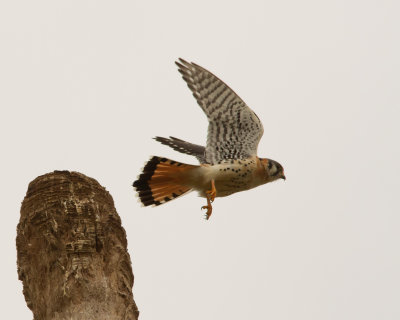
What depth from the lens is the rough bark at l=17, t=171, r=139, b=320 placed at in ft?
16.1

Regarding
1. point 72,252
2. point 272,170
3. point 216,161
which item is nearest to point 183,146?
point 216,161

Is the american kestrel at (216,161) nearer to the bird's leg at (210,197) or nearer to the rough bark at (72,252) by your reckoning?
the bird's leg at (210,197)

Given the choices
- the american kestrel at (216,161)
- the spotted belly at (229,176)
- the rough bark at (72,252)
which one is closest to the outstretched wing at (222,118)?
the american kestrel at (216,161)

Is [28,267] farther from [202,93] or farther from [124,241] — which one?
[202,93]

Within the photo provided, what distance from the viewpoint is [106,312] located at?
15.9 feet

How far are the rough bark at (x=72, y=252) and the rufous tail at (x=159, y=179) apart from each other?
1.68 metres

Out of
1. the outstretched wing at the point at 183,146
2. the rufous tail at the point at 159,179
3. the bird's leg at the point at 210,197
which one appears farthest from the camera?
the outstretched wing at the point at 183,146

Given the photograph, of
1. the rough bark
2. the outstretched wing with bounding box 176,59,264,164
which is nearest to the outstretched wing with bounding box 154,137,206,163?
the outstretched wing with bounding box 176,59,264,164

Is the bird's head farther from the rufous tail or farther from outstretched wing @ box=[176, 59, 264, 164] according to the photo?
the rufous tail

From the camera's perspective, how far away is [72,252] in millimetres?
5059

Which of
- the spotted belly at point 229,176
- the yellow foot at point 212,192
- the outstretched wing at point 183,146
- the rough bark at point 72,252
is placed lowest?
the rough bark at point 72,252

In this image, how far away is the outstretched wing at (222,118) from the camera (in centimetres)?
745

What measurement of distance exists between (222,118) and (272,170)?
0.81 meters

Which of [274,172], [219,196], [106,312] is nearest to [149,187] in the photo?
[219,196]
